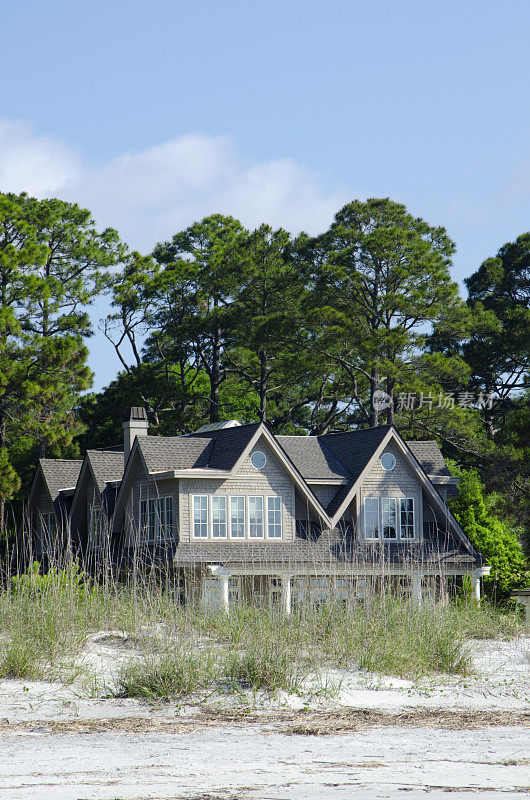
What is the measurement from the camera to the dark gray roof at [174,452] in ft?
97.5

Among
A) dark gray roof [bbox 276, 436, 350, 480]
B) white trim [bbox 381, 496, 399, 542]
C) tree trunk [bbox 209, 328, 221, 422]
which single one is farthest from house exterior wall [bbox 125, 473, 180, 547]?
tree trunk [bbox 209, 328, 221, 422]

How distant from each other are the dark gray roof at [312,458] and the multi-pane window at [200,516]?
3.38m

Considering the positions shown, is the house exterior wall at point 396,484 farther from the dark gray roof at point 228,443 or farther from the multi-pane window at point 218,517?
the multi-pane window at point 218,517

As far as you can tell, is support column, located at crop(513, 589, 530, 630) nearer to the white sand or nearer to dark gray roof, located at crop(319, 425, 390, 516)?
dark gray roof, located at crop(319, 425, 390, 516)

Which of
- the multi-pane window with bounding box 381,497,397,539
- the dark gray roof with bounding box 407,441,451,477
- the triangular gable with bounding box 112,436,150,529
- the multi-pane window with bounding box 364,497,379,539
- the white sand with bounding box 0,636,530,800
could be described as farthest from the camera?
the dark gray roof with bounding box 407,441,451,477

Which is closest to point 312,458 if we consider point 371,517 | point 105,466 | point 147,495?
point 371,517

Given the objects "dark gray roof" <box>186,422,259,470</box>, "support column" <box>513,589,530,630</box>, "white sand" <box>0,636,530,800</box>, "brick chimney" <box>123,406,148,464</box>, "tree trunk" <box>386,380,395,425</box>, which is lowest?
"support column" <box>513,589,530,630</box>

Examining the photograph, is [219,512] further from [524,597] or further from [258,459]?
[524,597]

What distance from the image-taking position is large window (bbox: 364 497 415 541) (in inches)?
1239

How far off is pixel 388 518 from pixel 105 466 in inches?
381

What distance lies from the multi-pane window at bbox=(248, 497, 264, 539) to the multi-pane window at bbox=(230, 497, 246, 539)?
21cm

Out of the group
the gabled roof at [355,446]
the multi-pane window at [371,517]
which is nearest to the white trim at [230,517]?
the gabled roof at [355,446]

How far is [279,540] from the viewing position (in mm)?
29906

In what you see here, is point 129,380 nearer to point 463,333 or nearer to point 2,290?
point 2,290
